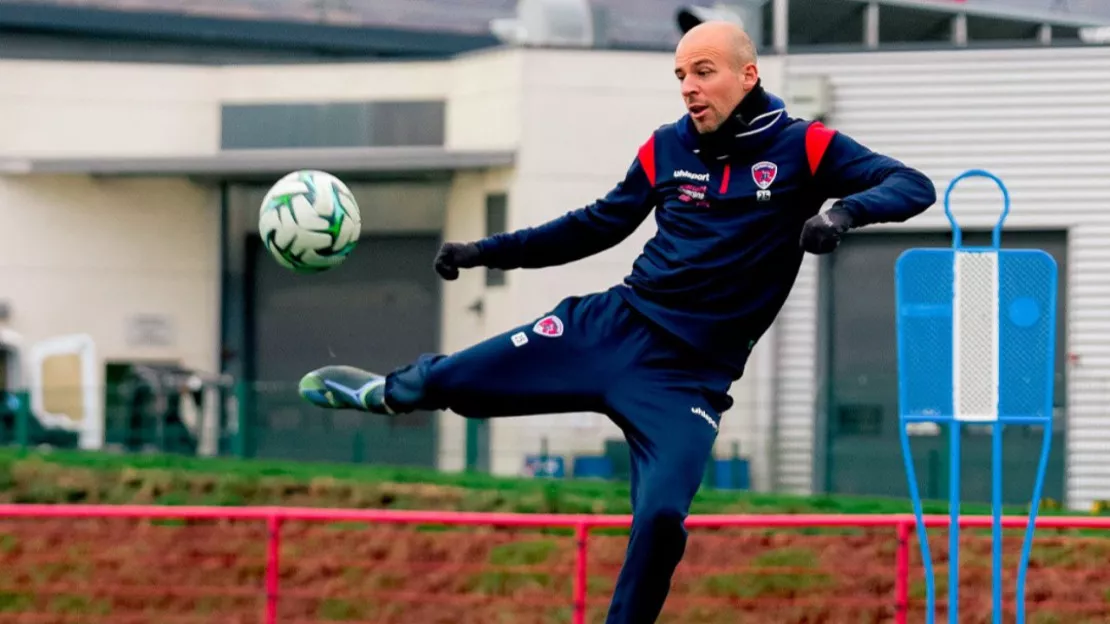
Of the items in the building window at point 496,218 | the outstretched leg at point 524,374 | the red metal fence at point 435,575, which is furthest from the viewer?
the building window at point 496,218

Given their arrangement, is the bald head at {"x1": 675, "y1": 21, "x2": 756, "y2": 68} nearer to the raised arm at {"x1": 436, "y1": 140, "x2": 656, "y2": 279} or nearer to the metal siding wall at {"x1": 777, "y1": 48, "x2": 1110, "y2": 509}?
the raised arm at {"x1": 436, "y1": 140, "x2": 656, "y2": 279}

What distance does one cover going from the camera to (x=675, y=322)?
6.61 m

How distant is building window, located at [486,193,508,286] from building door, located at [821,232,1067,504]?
3.95 m

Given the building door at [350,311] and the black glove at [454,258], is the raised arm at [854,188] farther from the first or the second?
the building door at [350,311]

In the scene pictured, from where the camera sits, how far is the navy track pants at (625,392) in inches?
254

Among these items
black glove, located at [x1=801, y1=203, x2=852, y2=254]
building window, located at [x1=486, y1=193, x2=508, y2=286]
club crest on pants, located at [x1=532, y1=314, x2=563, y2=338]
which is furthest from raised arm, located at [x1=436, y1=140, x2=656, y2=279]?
building window, located at [x1=486, y1=193, x2=508, y2=286]

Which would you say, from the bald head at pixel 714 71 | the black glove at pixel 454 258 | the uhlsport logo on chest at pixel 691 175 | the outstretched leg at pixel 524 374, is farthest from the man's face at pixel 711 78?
the black glove at pixel 454 258

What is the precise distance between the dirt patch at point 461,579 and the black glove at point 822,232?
5037 millimetres

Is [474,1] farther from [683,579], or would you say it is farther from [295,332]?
[683,579]

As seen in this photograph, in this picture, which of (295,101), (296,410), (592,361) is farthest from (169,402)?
(592,361)

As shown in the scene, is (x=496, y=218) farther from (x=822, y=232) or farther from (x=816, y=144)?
(x=822, y=232)

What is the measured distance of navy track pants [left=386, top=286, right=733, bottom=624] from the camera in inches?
254

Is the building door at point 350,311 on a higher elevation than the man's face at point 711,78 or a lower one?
lower

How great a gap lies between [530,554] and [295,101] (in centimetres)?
1460
